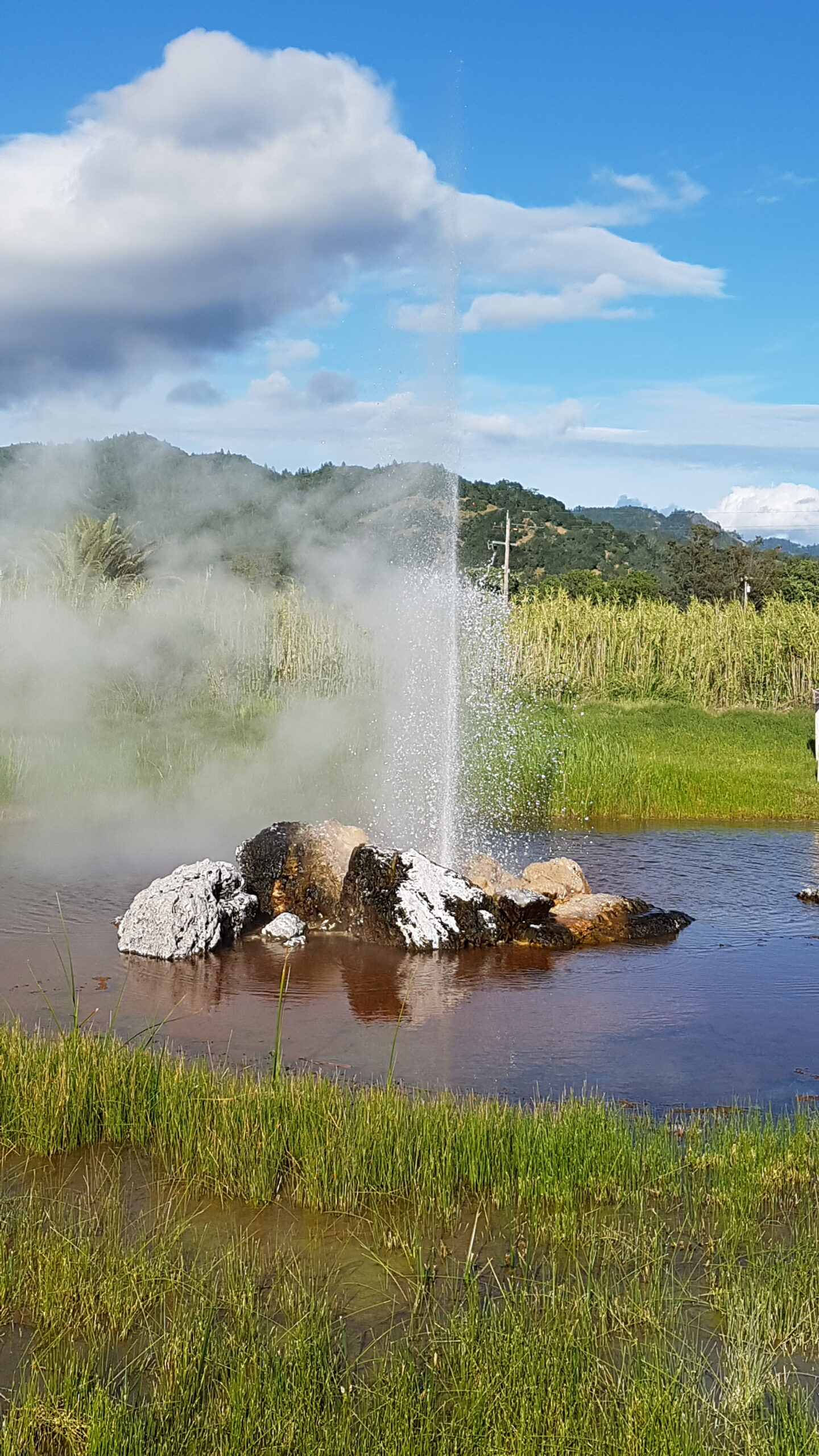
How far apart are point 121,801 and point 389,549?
7.54 m

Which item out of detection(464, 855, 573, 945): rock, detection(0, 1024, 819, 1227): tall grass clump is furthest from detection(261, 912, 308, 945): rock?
detection(0, 1024, 819, 1227): tall grass clump

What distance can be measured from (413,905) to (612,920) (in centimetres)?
151

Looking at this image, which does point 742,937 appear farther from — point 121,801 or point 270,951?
point 121,801

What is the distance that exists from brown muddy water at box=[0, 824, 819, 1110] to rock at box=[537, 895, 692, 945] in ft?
0.69

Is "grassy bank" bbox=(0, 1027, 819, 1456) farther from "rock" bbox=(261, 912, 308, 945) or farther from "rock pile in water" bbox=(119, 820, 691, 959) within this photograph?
"rock" bbox=(261, 912, 308, 945)

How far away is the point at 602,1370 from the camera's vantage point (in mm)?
3422

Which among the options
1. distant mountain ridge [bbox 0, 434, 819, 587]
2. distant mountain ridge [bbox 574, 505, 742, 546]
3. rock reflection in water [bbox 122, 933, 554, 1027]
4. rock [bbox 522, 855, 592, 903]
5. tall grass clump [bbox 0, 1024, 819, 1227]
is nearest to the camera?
tall grass clump [bbox 0, 1024, 819, 1227]

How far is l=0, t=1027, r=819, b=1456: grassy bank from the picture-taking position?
3199 millimetres

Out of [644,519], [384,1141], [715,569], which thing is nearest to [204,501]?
[384,1141]

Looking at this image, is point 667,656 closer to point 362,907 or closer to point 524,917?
point 524,917

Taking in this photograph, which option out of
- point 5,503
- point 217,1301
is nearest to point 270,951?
point 217,1301

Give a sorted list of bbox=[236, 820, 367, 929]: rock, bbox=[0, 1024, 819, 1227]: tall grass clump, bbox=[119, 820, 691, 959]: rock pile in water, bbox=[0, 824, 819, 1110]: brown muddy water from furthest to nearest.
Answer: bbox=[236, 820, 367, 929]: rock, bbox=[119, 820, 691, 959]: rock pile in water, bbox=[0, 824, 819, 1110]: brown muddy water, bbox=[0, 1024, 819, 1227]: tall grass clump

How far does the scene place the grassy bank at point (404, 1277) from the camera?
126 inches

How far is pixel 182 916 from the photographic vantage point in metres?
8.66
